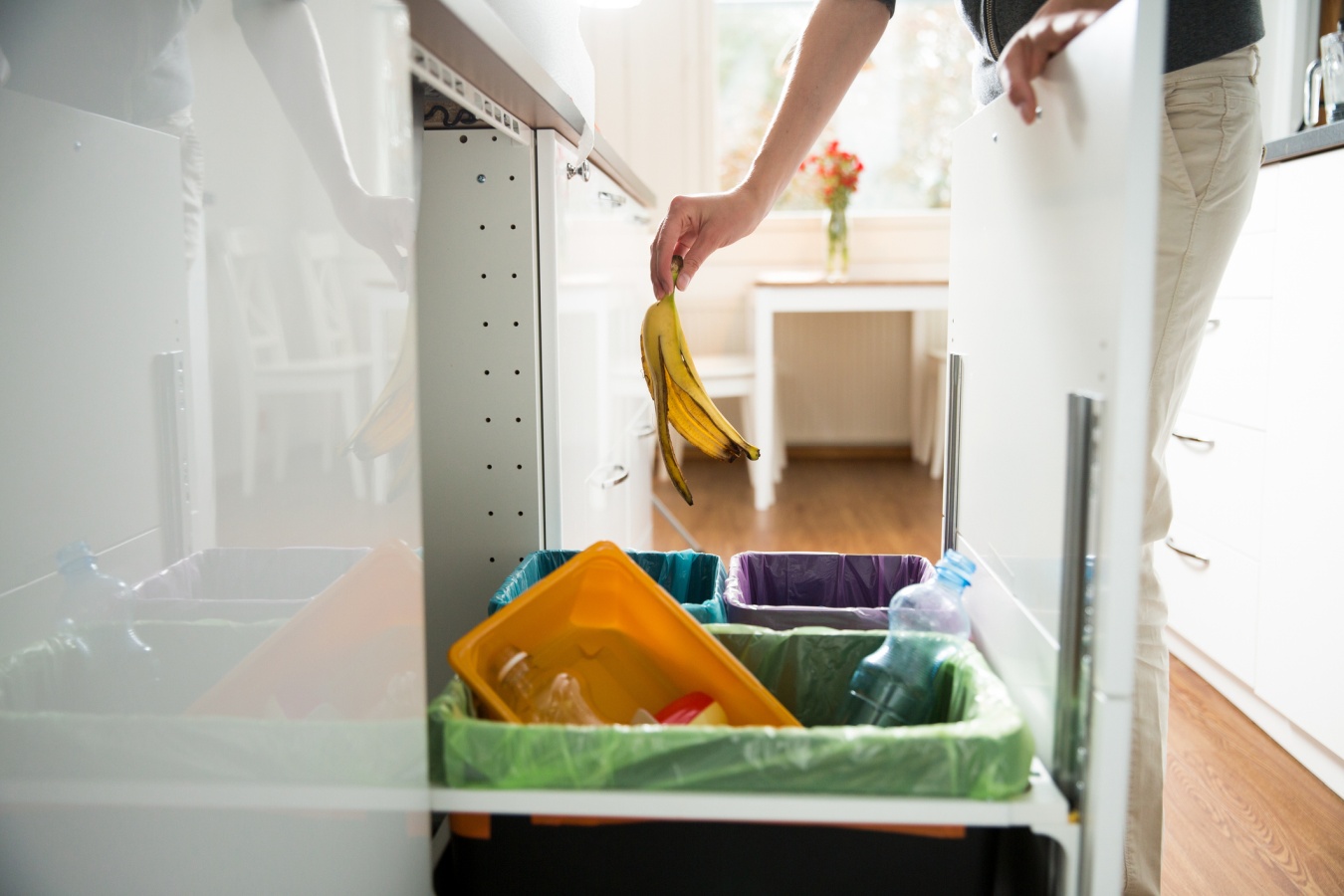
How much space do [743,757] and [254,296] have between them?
0.44 m

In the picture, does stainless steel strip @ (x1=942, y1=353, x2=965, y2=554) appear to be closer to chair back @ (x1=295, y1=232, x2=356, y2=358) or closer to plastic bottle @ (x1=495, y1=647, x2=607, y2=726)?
plastic bottle @ (x1=495, y1=647, x2=607, y2=726)

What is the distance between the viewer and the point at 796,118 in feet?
3.86

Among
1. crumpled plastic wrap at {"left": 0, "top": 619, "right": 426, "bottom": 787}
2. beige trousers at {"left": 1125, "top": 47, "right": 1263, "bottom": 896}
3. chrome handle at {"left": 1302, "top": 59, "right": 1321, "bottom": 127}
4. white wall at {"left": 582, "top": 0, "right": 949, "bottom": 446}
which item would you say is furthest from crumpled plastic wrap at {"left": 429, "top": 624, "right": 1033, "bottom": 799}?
white wall at {"left": 582, "top": 0, "right": 949, "bottom": 446}

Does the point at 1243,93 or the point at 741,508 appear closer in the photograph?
the point at 1243,93

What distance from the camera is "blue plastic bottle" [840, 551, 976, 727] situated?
927mm

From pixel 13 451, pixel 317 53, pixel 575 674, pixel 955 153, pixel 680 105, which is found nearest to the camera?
pixel 13 451

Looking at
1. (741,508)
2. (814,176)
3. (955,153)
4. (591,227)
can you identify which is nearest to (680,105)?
(814,176)

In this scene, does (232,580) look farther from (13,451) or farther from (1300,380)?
(1300,380)

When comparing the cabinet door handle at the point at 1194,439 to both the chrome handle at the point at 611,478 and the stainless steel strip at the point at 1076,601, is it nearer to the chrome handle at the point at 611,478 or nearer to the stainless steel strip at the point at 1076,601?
the chrome handle at the point at 611,478

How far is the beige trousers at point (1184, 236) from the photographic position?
0.99 m

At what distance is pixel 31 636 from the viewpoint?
0.44m

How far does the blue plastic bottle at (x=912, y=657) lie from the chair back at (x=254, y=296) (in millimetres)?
599

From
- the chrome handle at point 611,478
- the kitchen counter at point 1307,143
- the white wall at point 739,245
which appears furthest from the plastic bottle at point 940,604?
the white wall at point 739,245

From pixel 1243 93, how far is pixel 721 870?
2.78 ft
